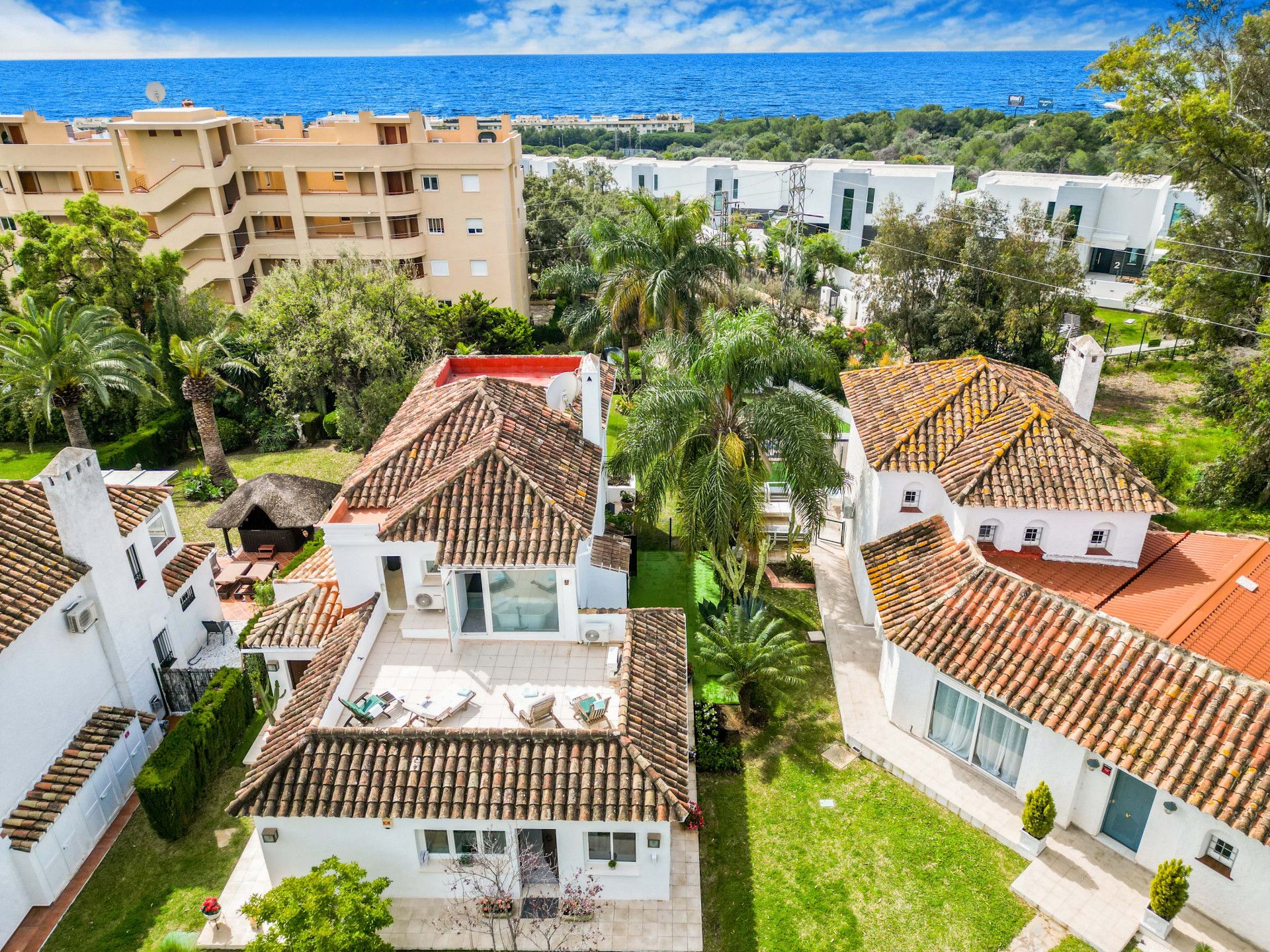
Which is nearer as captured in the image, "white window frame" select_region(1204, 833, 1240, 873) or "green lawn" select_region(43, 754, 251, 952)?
"white window frame" select_region(1204, 833, 1240, 873)

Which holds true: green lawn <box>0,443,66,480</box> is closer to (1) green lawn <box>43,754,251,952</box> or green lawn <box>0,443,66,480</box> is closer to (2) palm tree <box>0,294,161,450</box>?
(2) palm tree <box>0,294,161,450</box>

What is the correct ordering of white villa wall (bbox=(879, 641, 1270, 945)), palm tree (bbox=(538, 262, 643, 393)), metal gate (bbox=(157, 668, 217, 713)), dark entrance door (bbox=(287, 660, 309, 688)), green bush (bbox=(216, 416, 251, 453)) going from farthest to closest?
1. palm tree (bbox=(538, 262, 643, 393))
2. green bush (bbox=(216, 416, 251, 453))
3. metal gate (bbox=(157, 668, 217, 713))
4. dark entrance door (bbox=(287, 660, 309, 688))
5. white villa wall (bbox=(879, 641, 1270, 945))

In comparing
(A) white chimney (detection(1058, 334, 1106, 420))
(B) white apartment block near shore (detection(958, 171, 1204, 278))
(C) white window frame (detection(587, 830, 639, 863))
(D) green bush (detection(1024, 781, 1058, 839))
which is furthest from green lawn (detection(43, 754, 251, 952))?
(B) white apartment block near shore (detection(958, 171, 1204, 278))

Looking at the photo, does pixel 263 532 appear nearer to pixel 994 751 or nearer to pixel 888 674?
pixel 888 674

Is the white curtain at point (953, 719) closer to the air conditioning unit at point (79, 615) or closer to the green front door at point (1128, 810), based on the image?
the green front door at point (1128, 810)

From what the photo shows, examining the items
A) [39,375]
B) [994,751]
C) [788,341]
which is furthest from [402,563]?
[39,375]

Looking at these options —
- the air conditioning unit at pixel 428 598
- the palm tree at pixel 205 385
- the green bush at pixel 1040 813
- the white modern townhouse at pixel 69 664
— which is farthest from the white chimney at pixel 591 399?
the palm tree at pixel 205 385
